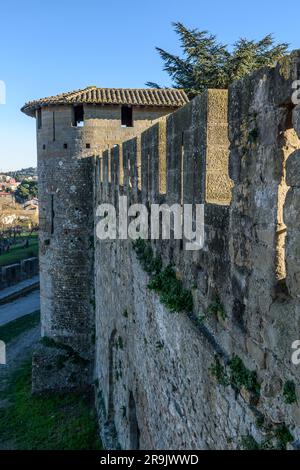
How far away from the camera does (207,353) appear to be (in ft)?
11.7

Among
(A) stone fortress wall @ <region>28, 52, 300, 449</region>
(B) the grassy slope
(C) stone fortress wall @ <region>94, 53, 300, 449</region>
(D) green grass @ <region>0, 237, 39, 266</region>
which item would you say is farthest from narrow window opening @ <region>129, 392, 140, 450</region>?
(D) green grass @ <region>0, 237, 39, 266</region>

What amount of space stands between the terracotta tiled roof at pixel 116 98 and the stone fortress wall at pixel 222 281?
5.76m

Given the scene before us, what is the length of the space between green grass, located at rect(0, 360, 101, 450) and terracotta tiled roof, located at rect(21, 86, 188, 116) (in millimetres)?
8489

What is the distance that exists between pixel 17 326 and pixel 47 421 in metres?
9.16

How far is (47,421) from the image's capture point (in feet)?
39.4

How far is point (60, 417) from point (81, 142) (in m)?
7.54

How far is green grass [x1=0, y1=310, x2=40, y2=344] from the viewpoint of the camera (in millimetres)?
19297

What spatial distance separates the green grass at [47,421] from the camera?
35.7 feet

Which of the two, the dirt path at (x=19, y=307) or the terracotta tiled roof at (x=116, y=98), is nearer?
the terracotta tiled roof at (x=116, y=98)

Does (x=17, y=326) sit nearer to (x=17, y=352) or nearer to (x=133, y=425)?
(x=17, y=352)

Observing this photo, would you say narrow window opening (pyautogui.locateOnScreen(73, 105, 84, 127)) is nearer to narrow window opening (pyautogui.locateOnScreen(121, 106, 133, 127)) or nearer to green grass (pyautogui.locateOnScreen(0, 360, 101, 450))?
narrow window opening (pyautogui.locateOnScreen(121, 106, 133, 127))

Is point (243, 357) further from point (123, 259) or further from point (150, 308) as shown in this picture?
point (123, 259)

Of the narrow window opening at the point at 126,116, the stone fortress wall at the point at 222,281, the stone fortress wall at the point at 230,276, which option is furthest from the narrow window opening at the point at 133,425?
the narrow window opening at the point at 126,116

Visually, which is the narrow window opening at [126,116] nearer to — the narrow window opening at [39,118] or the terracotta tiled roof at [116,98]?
the terracotta tiled roof at [116,98]
